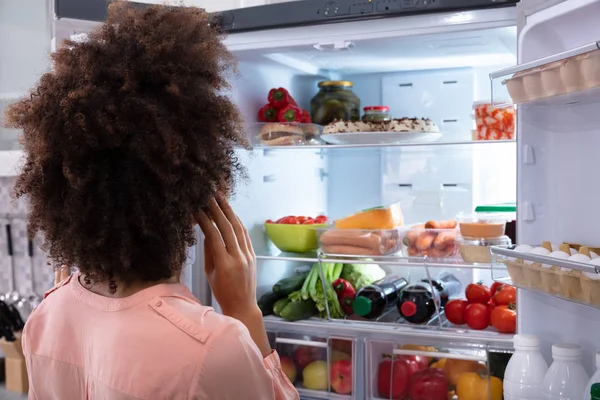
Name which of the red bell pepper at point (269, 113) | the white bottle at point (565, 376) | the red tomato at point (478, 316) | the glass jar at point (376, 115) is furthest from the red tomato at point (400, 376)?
the red bell pepper at point (269, 113)

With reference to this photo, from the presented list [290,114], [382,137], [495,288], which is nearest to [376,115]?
[382,137]

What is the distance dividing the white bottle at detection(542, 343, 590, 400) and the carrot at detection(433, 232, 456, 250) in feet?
1.73

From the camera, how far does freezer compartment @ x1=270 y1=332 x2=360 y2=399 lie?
1963mm

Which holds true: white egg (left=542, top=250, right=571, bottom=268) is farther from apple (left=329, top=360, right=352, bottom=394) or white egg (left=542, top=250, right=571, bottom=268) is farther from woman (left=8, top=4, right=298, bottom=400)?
apple (left=329, top=360, right=352, bottom=394)

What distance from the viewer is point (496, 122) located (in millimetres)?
1812

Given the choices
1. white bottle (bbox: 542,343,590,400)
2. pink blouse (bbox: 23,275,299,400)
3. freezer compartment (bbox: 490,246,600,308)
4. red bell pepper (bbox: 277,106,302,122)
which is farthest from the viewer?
red bell pepper (bbox: 277,106,302,122)

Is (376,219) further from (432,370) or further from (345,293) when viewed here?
(432,370)

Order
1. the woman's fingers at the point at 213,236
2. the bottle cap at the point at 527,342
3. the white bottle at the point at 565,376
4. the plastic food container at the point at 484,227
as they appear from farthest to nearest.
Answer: the plastic food container at the point at 484,227 < the bottle cap at the point at 527,342 < the white bottle at the point at 565,376 < the woman's fingers at the point at 213,236

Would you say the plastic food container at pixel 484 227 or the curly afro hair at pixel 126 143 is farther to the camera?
the plastic food container at pixel 484 227

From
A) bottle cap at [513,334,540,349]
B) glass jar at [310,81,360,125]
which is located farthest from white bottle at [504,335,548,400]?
glass jar at [310,81,360,125]

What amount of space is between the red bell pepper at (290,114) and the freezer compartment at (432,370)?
69 centimetres

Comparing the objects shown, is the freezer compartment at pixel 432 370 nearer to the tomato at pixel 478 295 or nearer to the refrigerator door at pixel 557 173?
the tomato at pixel 478 295

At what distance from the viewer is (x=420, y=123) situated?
192 centimetres

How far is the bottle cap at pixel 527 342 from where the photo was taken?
1.43 metres
